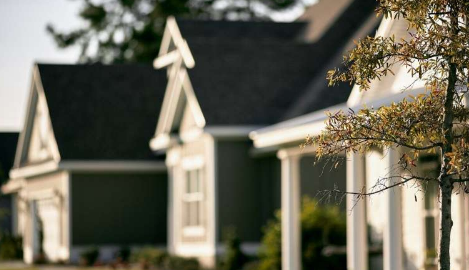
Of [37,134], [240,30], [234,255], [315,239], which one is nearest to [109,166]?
[37,134]

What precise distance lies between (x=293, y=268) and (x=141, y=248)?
12.1 metres

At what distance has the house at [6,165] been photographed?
5041 cm

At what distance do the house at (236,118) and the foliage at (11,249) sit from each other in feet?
41.5

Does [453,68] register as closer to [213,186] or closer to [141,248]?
[213,186]

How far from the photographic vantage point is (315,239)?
23.1 m

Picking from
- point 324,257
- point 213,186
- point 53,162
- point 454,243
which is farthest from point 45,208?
point 454,243

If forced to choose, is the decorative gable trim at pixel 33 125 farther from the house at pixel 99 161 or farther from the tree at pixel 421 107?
the tree at pixel 421 107

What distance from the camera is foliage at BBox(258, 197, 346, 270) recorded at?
2278 cm

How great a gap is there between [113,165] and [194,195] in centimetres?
522

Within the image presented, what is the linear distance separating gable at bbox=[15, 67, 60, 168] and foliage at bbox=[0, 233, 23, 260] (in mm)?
3242

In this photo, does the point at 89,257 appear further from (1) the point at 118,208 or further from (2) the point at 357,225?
(2) the point at 357,225

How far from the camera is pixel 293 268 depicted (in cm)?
2178

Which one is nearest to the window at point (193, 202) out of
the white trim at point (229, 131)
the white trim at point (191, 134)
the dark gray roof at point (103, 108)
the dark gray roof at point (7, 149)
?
the white trim at point (191, 134)

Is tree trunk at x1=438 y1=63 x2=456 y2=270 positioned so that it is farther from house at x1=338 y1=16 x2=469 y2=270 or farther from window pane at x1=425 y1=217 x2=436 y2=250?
window pane at x1=425 y1=217 x2=436 y2=250
